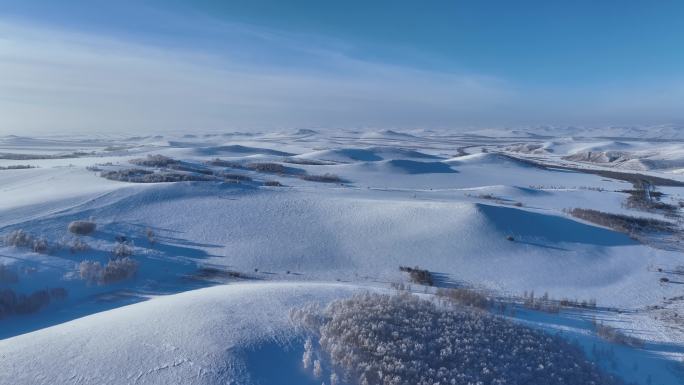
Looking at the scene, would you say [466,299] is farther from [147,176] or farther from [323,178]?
[323,178]

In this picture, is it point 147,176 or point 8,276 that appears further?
point 147,176

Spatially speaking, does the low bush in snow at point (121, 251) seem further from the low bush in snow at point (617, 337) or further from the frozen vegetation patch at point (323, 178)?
the frozen vegetation patch at point (323, 178)

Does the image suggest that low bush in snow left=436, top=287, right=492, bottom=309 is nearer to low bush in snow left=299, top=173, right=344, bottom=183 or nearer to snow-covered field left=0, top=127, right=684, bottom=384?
snow-covered field left=0, top=127, right=684, bottom=384

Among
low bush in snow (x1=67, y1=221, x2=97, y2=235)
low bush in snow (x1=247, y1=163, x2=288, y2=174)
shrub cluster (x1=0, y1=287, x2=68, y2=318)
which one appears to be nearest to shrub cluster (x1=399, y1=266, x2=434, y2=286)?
shrub cluster (x1=0, y1=287, x2=68, y2=318)

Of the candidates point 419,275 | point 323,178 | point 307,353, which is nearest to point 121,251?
point 419,275

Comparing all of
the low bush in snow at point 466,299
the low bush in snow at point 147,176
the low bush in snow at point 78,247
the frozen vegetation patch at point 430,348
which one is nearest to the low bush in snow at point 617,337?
the frozen vegetation patch at point 430,348

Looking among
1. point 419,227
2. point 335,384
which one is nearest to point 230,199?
point 419,227
